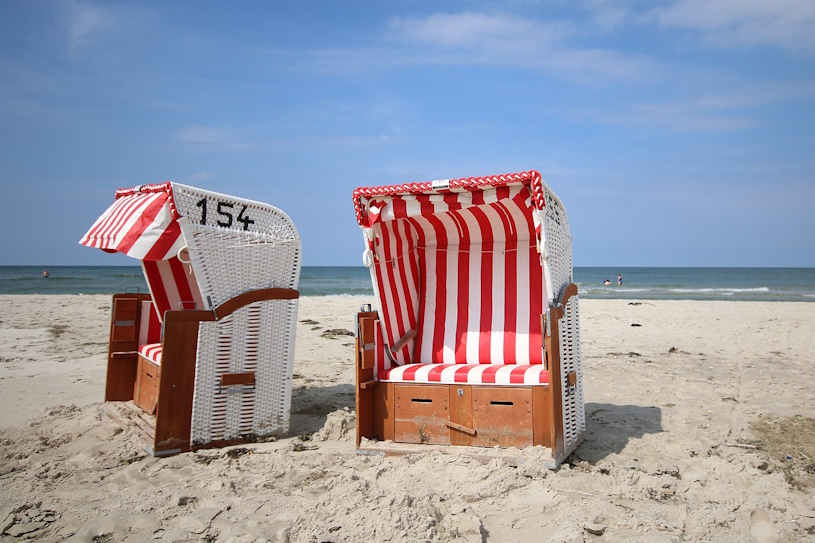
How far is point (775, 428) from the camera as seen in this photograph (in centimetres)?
514

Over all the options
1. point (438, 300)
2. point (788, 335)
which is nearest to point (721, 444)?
point (438, 300)

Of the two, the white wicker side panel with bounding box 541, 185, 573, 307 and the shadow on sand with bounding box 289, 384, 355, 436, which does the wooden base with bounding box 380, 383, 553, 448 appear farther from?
the shadow on sand with bounding box 289, 384, 355, 436

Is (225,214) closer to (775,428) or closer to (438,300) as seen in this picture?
(438,300)

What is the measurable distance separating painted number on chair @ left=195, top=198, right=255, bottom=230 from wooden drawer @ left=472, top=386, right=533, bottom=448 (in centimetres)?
232

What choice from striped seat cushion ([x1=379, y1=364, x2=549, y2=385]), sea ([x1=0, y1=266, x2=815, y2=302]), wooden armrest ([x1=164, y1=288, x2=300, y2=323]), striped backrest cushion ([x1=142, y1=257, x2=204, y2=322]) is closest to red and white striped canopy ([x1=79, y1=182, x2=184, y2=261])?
wooden armrest ([x1=164, y1=288, x2=300, y2=323])

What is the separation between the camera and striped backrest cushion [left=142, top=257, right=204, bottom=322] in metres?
5.67

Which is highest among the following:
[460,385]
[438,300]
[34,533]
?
[438,300]

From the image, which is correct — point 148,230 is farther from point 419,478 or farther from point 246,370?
point 419,478

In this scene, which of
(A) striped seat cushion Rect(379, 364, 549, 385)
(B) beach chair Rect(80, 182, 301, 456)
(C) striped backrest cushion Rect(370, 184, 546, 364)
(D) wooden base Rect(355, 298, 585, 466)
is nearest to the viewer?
(D) wooden base Rect(355, 298, 585, 466)

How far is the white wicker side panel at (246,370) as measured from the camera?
4.62m

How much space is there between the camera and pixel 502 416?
4328 millimetres

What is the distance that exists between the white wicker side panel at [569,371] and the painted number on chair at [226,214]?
268 cm

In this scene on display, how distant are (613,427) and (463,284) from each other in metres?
1.87

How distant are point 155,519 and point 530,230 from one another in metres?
3.65
